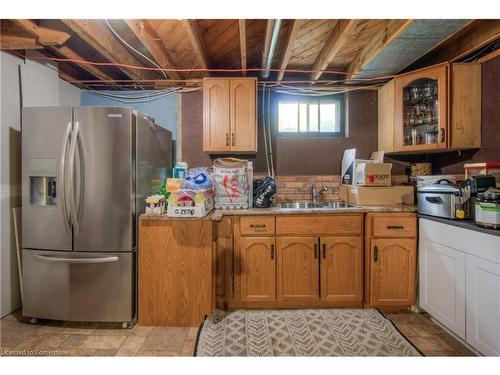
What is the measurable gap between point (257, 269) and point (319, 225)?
0.65 metres

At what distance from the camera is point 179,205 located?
2.05 meters

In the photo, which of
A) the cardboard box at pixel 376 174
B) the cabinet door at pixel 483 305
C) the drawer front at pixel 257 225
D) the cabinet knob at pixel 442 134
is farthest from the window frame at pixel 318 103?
the cabinet door at pixel 483 305

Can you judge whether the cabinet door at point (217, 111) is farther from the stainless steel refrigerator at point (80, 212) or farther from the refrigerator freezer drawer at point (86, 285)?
the refrigerator freezer drawer at point (86, 285)

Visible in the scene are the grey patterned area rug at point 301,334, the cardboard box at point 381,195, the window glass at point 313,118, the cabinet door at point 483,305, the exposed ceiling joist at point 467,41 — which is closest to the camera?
the cabinet door at point 483,305

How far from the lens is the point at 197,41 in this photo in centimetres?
212

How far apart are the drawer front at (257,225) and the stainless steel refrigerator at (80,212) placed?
2.84ft

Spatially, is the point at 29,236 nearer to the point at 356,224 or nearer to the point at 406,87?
the point at 356,224

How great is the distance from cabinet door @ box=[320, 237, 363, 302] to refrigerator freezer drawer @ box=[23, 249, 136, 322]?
1.57 m

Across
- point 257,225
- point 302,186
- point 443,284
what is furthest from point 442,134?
point 257,225

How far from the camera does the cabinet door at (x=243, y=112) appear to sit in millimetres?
2570

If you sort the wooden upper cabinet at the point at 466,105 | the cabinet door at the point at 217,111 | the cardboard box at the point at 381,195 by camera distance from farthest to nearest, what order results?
the cabinet door at the point at 217,111 < the cardboard box at the point at 381,195 < the wooden upper cabinet at the point at 466,105

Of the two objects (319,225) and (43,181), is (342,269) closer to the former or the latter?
(319,225)

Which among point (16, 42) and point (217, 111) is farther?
point (217, 111)

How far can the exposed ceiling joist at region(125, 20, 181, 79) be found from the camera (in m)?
1.95
